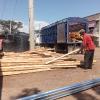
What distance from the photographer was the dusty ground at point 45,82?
8320 millimetres

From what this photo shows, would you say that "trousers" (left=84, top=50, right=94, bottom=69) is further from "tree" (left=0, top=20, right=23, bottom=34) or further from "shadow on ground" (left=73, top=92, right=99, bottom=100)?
"tree" (left=0, top=20, right=23, bottom=34)

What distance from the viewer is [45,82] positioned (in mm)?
10016

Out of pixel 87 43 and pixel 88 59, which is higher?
pixel 87 43

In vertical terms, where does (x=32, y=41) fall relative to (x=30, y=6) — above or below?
below

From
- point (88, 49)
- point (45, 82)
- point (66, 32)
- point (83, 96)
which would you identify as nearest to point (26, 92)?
point (45, 82)

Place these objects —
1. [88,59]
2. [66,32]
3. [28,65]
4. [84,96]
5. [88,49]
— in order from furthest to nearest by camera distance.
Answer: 1. [66,32]
2. [88,59]
3. [88,49]
4. [28,65]
5. [84,96]

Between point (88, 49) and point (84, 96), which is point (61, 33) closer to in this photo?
point (88, 49)

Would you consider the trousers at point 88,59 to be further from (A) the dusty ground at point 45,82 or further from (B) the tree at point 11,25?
(B) the tree at point 11,25

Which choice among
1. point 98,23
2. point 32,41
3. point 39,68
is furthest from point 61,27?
point 98,23

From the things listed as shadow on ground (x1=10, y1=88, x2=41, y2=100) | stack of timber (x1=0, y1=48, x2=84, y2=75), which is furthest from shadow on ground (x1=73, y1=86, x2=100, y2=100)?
stack of timber (x1=0, y1=48, x2=84, y2=75)

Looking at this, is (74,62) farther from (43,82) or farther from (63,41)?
(63,41)

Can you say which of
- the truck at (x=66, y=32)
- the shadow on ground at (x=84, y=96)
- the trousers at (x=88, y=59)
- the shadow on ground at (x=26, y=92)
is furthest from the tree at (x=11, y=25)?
the shadow on ground at (x=84, y=96)

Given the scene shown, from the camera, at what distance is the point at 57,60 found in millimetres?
13117

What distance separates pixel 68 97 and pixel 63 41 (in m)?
13.3
